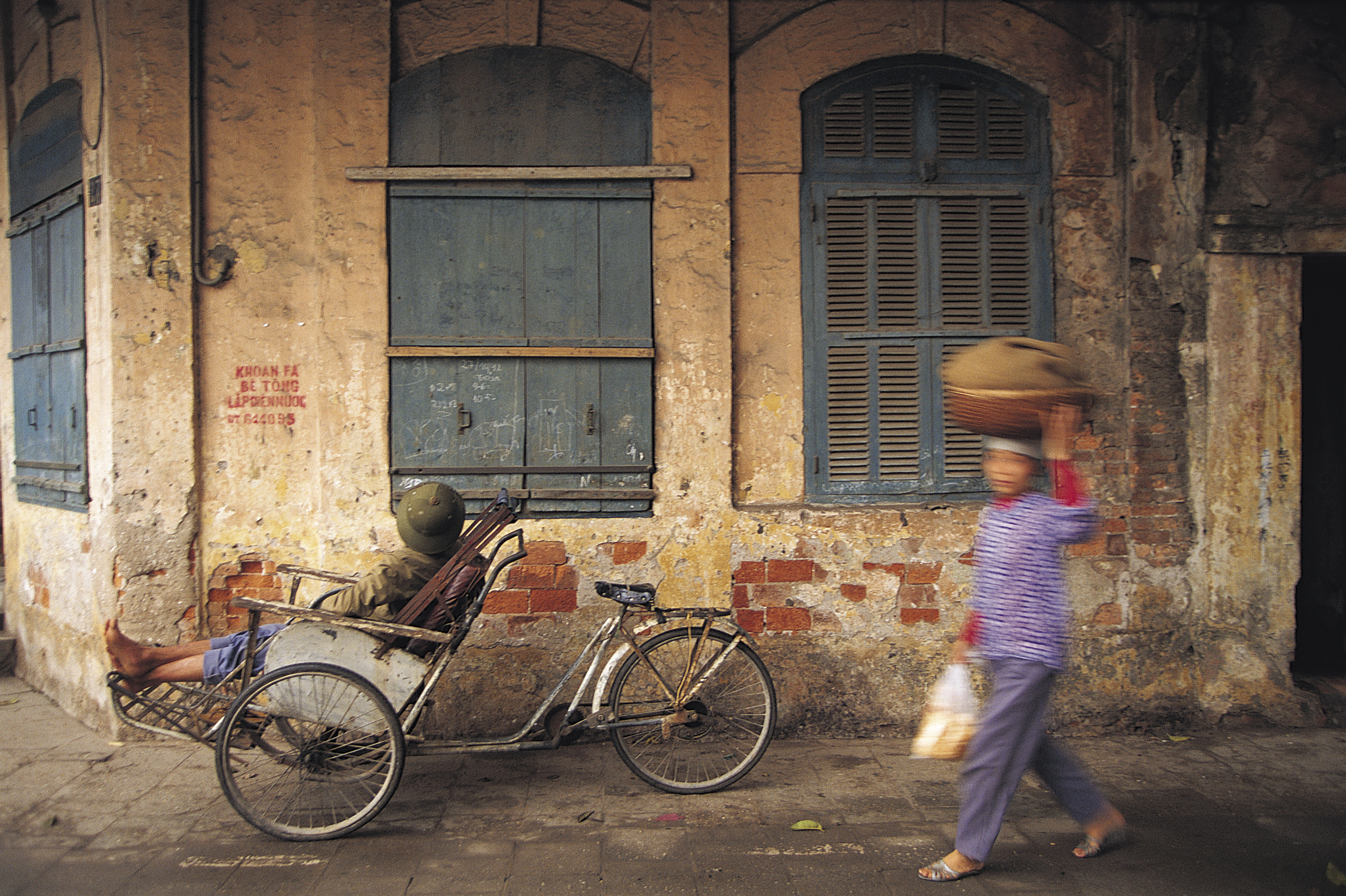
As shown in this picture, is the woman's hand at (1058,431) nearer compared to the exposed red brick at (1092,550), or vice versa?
the woman's hand at (1058,431)

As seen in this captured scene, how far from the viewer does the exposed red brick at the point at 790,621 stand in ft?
14.8

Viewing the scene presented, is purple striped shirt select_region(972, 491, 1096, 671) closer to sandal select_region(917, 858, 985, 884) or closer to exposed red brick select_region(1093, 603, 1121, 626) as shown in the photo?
sandal select_region(917, 858, 985, 884)

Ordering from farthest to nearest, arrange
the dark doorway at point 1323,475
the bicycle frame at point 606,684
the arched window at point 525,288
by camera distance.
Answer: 1. the dark doorway at point 1323,475
2. the arched window at point 525,288
3. the bicycle frame at point 606,684

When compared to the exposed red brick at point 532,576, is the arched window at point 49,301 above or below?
above

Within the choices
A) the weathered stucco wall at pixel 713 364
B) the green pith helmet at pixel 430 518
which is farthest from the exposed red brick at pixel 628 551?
the green pith helmet at pixel 430 518

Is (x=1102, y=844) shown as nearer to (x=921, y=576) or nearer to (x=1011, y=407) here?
(x=921, y=576)

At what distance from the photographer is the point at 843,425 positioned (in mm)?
4684

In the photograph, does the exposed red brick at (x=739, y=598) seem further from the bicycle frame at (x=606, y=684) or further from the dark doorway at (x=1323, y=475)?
the dark doorway at (x=1323, y=475)

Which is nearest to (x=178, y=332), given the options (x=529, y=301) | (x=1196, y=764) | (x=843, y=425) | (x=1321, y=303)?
(x=529, y=301)

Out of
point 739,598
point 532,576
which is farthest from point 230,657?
point 739,598

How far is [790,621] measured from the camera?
451 cm

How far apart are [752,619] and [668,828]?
4.32ft

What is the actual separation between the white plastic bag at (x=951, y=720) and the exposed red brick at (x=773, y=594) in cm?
164

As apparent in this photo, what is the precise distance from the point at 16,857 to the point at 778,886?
286cm
